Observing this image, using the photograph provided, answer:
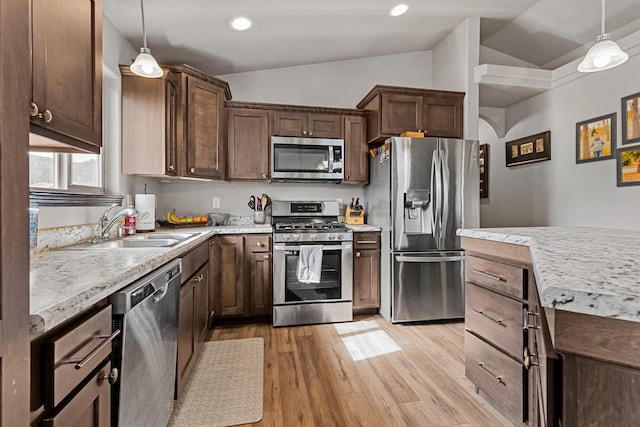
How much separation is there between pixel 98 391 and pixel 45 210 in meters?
1.16

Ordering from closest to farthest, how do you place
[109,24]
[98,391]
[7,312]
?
[7,312] → [98,391] → [109,24]

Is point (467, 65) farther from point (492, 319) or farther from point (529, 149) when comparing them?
point (492, 319)

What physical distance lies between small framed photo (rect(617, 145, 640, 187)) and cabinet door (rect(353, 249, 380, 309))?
90.5 inches

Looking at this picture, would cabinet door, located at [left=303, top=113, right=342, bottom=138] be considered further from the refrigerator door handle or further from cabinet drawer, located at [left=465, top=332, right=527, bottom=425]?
cabinet drawer, located at [left=465, top=332, right=527, bottom=425]

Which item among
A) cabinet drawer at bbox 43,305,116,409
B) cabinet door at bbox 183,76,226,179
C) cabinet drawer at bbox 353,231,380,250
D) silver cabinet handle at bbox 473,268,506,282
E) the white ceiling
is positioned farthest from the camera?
cabinet drawer at bbox 353,231,380,250

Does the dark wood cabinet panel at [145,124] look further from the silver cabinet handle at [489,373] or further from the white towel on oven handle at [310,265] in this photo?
the silver cabinet handle at [489,373]

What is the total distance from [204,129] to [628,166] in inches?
151

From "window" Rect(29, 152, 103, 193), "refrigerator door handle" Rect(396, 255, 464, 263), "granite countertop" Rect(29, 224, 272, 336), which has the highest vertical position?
"window" Rect(29, 152, 103, 193)

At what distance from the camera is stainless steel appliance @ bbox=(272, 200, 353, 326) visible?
109 inches

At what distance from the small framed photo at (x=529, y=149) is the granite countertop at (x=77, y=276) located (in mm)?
4044

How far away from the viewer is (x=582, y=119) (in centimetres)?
316

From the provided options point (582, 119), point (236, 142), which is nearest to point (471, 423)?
point (236, 142)

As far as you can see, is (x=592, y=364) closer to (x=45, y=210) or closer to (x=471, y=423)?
(x=471, y=423)

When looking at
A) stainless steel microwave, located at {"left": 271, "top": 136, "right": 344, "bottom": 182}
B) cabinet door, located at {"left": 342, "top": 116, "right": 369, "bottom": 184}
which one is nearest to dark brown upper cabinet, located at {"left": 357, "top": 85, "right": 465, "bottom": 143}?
cabinet door, located at {"left": 342, "top": 116, "right": 369, "bottom": 184}
